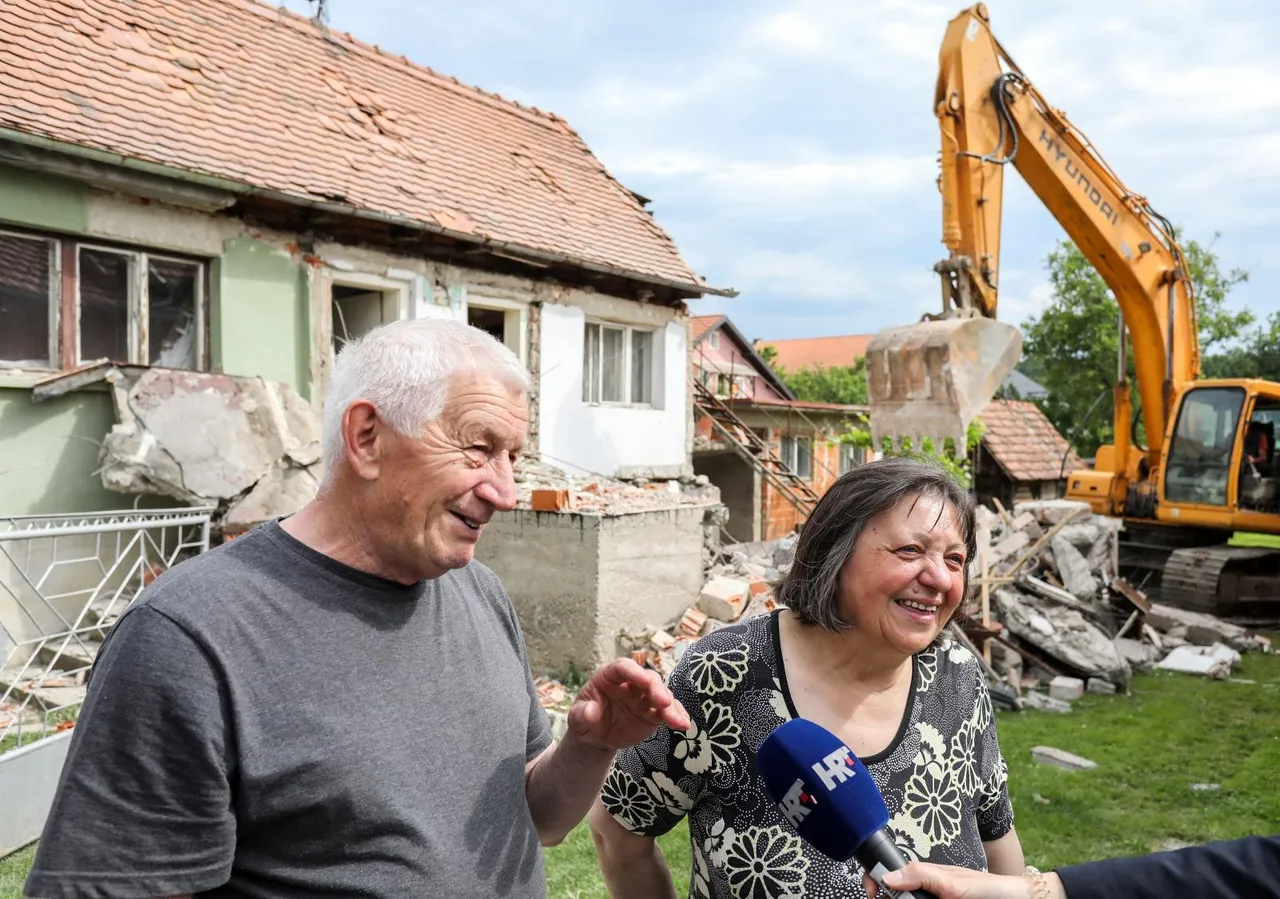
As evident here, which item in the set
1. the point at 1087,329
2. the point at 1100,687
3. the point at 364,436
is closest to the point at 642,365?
the point at 1100,687

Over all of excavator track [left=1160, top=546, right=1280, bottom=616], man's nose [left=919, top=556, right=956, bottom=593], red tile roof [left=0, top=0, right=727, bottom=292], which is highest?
red tile roof [left=0, top=0, right=727, bottom=292]

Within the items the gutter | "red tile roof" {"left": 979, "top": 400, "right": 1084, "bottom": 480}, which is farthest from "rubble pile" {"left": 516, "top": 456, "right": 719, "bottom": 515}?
"red tile roof" {"left": 979, "top": 400, "right": 1084, "bottom": 480}

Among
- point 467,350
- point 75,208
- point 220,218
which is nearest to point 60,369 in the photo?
point 75,208

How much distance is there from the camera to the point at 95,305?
7418mm

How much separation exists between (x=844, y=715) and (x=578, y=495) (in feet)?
18.7

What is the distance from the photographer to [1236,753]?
21.4ft

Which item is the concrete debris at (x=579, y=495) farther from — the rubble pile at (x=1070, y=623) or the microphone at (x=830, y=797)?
the microphone at (x=830, y=797)

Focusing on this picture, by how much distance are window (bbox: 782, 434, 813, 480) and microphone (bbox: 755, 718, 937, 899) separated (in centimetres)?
2063

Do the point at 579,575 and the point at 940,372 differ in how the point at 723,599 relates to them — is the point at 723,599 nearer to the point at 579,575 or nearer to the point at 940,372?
the point at 579,575

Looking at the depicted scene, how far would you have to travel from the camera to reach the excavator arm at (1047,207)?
8.53 metres

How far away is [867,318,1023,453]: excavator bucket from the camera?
23.3 ft

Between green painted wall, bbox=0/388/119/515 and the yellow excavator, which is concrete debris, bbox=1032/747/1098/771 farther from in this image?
green painted wall, bbox=0/388/119/515

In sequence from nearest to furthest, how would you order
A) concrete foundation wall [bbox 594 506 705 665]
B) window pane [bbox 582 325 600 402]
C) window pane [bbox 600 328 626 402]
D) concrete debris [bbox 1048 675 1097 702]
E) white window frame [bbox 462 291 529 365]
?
concrete foundation wall [bbox 594 506 705 665] < concrete debris [bbox 1048 675 1097 702] < white window frame [bbox 462 291 529 365] < window pane [bbox 582 325 600 402] < window pane [bbox 600 328 626 402]

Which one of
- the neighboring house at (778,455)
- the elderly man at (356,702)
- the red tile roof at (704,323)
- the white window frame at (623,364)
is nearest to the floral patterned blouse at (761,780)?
the elderly man at (356,702)
